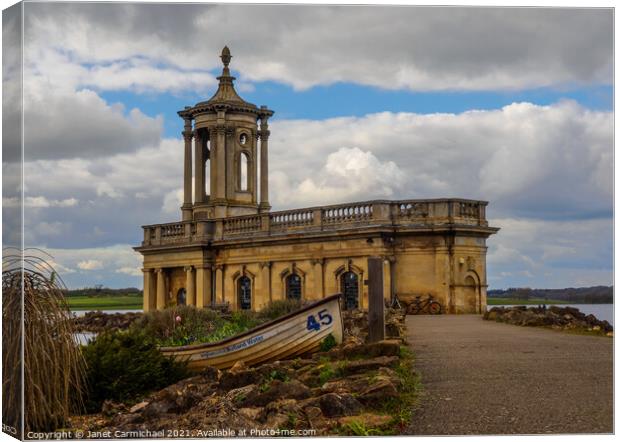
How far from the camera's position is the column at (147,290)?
41.3 m

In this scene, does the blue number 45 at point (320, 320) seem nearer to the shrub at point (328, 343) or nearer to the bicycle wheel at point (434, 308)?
the shrub at point (328, 343)

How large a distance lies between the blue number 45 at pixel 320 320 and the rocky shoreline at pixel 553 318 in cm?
610

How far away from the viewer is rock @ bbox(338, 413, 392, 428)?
1141 centimetres

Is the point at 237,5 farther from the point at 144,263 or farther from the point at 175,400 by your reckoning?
the point at 144,263

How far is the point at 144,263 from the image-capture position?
42.0m

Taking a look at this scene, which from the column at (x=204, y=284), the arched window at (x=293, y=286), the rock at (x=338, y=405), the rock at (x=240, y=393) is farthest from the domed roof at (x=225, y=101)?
the rock at (x=338, y=405)

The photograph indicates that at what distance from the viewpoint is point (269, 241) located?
119 feet

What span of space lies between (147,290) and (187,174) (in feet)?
18.0

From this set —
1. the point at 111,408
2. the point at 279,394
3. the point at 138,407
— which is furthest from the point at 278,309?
the point at 279,394

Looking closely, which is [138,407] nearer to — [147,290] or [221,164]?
[221,164]

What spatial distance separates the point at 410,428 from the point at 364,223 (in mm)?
21473

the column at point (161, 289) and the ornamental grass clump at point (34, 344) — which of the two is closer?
the ornamental grass clump at point (34, 344)

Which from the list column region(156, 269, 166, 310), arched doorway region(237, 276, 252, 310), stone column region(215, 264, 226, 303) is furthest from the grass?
column region(156, 269, 166, 310)

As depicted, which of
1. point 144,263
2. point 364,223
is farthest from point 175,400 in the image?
point 144,263
